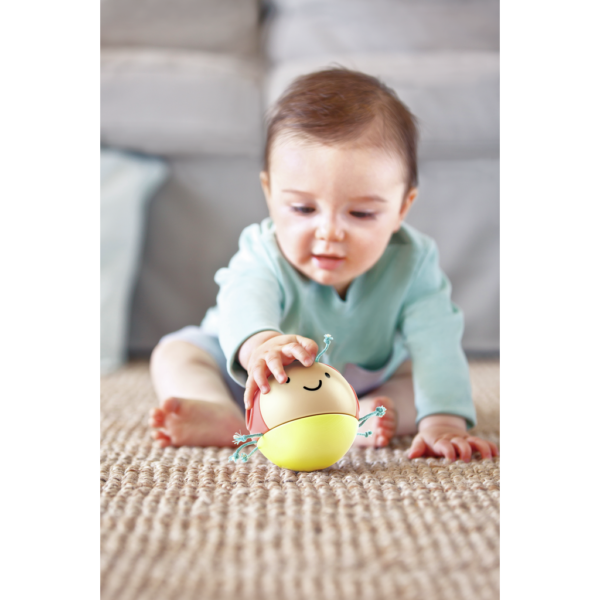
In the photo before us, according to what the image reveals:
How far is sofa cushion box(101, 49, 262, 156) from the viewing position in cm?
124

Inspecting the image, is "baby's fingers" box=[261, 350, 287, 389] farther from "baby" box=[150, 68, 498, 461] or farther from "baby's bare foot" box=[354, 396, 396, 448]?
"baby's bare foot" box=[354, 396, 396, 448]

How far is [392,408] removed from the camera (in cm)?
75

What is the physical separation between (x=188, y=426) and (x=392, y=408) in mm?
238

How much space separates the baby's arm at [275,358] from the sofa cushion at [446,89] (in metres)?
0.71

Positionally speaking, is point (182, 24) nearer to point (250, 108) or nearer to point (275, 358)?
point (250, 108)

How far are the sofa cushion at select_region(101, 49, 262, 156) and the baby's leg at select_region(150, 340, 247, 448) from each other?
0.52 meters

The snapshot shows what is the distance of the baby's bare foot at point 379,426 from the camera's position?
2.29 feet

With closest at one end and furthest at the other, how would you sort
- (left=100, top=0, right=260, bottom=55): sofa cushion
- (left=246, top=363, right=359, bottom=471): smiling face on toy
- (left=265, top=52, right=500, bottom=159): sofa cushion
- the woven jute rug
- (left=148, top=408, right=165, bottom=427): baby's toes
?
1. the woven jute rug
2. (left=246, top=363, right=359, bottom=471): smiling face on toy
3. (left=148, top=408, right=165, bottom=427): baby's toes
4. (left=265, top=52, right=500, bottom=159): sofa cushion
5. (left=100, top=0, right=260, bottom=55): sofa cushion

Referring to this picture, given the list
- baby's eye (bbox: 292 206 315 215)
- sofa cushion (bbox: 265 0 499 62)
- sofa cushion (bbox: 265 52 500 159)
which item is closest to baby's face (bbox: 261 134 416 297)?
baby's eye (bbox: 292 206 315 215)

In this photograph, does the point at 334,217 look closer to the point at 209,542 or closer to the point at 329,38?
the point at 209,542

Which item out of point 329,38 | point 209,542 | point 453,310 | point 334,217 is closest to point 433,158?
point 329,38

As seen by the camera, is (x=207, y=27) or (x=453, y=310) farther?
(x=207, y=27)
